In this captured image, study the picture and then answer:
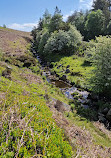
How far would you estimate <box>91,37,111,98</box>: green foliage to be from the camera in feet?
49.2

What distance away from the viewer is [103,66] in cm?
1548

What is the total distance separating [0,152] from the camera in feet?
11.3

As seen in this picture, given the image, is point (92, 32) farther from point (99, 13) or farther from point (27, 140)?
point (27, 140)

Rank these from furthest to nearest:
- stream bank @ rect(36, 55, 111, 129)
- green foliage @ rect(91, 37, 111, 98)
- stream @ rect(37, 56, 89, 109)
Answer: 1. stream @ rect(37, 56, 89, 109)
2. green foliage @ rect(91, 37, 111, 98)
3. stream bank @ rect(36, 55, 111, 129)

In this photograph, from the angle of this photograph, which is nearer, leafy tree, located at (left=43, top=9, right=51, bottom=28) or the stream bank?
the stream bank

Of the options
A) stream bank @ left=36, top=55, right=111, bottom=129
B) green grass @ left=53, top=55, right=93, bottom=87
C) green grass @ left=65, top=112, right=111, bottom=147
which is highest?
green grass @ left=53, top=55, right=93, bottom=87

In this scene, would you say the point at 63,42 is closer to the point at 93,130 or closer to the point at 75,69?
the point at 75,69

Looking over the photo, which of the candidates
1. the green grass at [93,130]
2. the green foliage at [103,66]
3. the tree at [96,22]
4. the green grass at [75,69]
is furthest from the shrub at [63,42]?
the green grass at [93,130]

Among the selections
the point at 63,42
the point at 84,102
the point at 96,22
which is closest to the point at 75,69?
the point at 84,102

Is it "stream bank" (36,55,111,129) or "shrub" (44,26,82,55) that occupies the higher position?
"shrub" (44,26,82,55)

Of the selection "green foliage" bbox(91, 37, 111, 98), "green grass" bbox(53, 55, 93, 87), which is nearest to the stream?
"green grass" bbox(53, 55, 93, 87)

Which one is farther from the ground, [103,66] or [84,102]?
[103,66]

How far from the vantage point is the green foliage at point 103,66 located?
15.0 m

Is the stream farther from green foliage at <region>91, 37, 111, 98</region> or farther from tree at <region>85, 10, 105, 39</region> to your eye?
tree at <region>85, 10, 105, 39</region>
